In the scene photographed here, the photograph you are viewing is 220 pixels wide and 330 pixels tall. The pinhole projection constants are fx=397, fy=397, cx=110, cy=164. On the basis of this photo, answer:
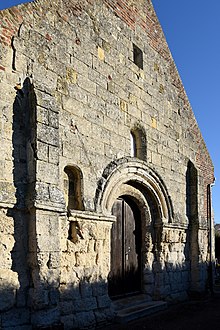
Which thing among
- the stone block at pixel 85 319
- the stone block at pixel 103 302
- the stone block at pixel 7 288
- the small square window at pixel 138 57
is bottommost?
the stone block at pixel 85 319

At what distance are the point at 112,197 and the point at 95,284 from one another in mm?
1523

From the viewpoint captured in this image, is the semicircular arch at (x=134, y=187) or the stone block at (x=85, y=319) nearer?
the stone block at (x=85, y=319)

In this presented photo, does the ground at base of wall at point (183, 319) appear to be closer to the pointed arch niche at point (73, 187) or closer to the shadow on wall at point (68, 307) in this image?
the shadow on wall at point (68, 307)

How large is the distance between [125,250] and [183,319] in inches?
64.3

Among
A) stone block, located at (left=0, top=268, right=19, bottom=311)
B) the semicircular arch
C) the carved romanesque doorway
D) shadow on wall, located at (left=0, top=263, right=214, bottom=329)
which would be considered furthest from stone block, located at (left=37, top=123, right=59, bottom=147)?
the carved romanesque doorway

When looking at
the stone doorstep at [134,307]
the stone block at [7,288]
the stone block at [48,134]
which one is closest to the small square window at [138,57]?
the stone block at [48,134]

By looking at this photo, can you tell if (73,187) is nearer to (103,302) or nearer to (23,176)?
(23,176)

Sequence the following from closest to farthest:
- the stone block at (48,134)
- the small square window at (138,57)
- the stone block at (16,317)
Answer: the stone block at (16,317) → the stone block at (48,134) → the small square window at (138,57)

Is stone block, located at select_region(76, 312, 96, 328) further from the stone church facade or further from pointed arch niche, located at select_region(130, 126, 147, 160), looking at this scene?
pointed arch niche, located at select_region(130, 126, 147, 160)

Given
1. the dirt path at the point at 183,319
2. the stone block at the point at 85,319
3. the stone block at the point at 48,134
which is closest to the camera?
the stone block at the point at 48,134

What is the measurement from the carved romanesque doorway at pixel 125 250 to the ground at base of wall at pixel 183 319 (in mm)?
755

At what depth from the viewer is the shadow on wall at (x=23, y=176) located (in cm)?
512

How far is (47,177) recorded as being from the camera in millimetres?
5438

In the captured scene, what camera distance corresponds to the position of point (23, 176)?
534 cm
